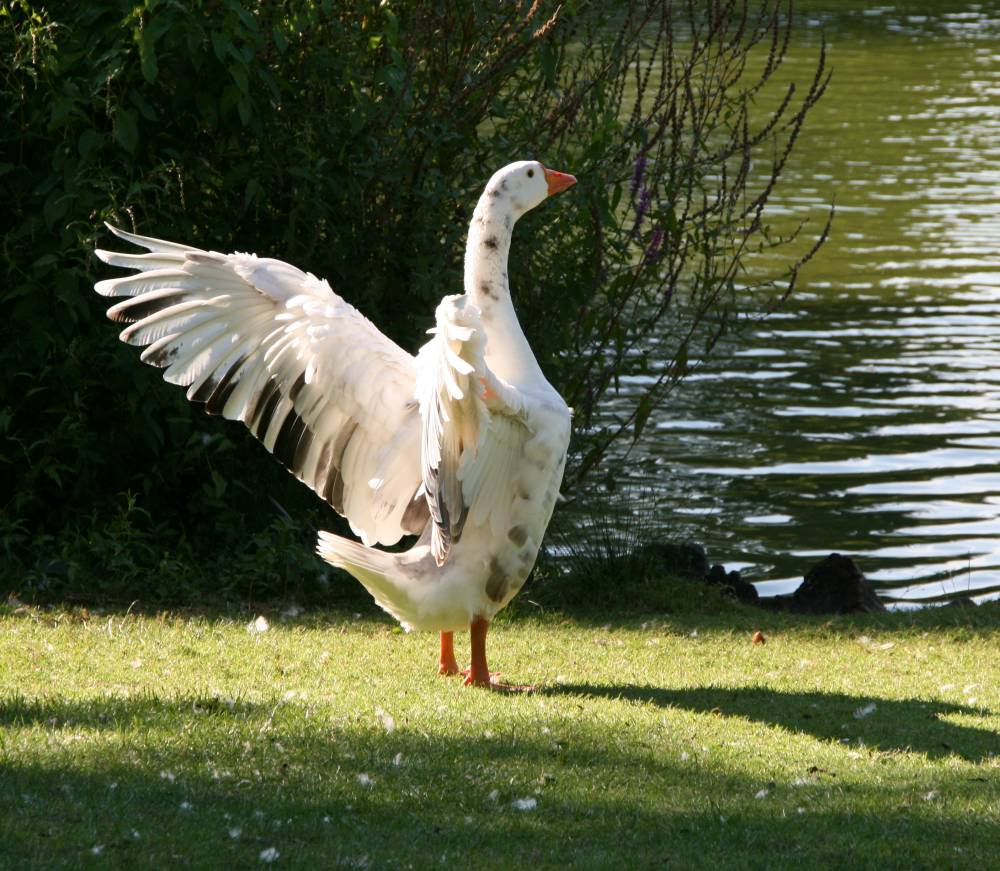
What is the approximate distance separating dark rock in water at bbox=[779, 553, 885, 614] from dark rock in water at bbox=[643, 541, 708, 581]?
1.93ft

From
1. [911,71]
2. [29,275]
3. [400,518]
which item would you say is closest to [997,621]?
[400,518]

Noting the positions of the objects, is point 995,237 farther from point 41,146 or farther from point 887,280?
point 41,146

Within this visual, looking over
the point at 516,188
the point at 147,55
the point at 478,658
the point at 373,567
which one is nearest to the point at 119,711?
the point at 373,567

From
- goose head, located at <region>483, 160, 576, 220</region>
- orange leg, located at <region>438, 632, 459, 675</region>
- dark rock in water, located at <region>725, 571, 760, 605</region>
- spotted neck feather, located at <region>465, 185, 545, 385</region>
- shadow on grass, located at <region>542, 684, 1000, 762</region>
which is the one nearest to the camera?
shadow on grass, located at <region>542, 684, 1000, 762</region>

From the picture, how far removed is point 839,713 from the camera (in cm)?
653

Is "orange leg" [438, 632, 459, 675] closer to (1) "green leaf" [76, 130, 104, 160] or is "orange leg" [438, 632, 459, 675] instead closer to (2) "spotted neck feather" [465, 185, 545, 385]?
(2) "spotted neck feather" [465, 185, 545, 385]

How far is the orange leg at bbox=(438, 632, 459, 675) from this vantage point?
7.04 metres

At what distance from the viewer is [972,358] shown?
15.5m

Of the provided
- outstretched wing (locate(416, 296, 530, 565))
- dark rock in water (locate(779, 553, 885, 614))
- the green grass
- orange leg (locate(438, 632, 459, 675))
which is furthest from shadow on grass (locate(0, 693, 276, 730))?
dark rock in water (locate(779, 553, 885, 614))

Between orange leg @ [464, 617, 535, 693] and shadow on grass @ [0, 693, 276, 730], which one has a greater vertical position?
shadow on grass @ [0, 693, 276, 730]

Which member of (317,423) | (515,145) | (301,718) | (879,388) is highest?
(515,145)

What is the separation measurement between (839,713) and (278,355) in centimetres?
290

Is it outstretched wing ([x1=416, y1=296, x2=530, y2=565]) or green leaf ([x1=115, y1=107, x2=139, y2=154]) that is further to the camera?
green leaf ([x1=115, y1=107, x2=139, y2=154])

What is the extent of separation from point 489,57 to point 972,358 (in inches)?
313
